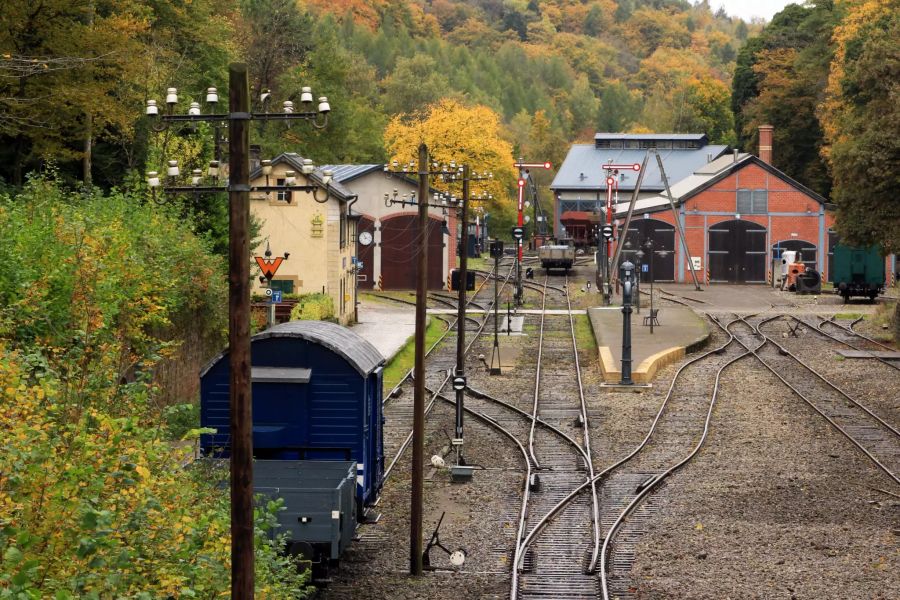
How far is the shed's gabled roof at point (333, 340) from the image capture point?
16578mm

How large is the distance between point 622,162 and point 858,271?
46.0 m

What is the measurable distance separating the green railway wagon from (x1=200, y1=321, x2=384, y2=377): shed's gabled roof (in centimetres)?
4221

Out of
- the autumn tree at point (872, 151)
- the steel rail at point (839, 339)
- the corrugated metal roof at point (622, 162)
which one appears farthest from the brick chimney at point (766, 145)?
the autumn tree at point (872, 151)

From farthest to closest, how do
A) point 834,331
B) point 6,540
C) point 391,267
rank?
point 391,267, point 834,331, point 6,540

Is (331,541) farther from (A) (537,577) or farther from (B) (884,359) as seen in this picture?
(B) (884,359)

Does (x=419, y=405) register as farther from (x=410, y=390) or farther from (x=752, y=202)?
(x=752, y=202)

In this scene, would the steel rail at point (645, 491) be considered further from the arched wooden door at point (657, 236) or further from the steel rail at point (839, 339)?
the arched wooden door at point (657, 236)

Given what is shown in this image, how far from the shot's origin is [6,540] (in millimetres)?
9281

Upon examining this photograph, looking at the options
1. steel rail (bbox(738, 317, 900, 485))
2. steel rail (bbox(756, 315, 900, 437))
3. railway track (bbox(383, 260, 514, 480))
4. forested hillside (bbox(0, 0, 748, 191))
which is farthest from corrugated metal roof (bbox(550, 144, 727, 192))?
steel rail (bbox(738, 317, 900, 485))

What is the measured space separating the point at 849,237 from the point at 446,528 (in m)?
27.0

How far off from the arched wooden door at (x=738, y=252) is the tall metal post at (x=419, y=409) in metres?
53.9

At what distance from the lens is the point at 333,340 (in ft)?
56.3

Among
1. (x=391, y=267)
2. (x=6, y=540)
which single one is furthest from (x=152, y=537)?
(x=391, y=267)

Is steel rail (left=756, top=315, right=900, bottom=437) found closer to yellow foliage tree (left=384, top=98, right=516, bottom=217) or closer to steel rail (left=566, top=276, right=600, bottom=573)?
steel rail (left=566, top=276, right=600, bottom=573)
